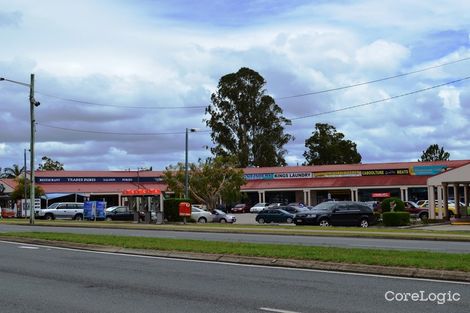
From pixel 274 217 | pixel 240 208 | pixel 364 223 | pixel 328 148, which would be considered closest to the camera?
pixel 364 223

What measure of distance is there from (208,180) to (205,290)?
49.6 metres

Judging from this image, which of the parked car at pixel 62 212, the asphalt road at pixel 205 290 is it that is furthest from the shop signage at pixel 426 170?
the asphalt road at pixel 205 290

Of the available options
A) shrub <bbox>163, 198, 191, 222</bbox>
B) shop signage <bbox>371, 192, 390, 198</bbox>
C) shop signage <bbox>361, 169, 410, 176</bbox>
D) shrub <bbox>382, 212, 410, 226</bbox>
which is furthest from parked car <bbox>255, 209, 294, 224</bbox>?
shop signage <bbox>361, 169, 410, 176</bbox>

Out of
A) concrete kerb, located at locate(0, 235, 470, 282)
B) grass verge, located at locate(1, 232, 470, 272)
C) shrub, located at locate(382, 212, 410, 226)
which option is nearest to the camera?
concrete kerb, located at locate(0, 235, 470, 282)

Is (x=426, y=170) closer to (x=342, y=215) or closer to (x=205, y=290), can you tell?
(x=342, y=215)

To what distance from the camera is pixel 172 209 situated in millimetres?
39938

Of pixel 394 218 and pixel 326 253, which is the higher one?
pixel 394 218

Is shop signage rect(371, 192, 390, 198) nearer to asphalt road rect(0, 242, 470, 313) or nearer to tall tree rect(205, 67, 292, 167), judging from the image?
tall tree rect(205, 67, 292, 167)

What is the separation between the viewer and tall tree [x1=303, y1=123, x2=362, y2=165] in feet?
330

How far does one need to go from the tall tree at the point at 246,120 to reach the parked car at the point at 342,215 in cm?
4751

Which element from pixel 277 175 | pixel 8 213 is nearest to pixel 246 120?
pixel 277 175

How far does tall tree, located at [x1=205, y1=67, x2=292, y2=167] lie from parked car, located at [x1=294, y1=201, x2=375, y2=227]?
47508 mm

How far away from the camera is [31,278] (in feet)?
40.4

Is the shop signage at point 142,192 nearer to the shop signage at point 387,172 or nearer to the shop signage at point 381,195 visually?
the shop signage at point 381,195
